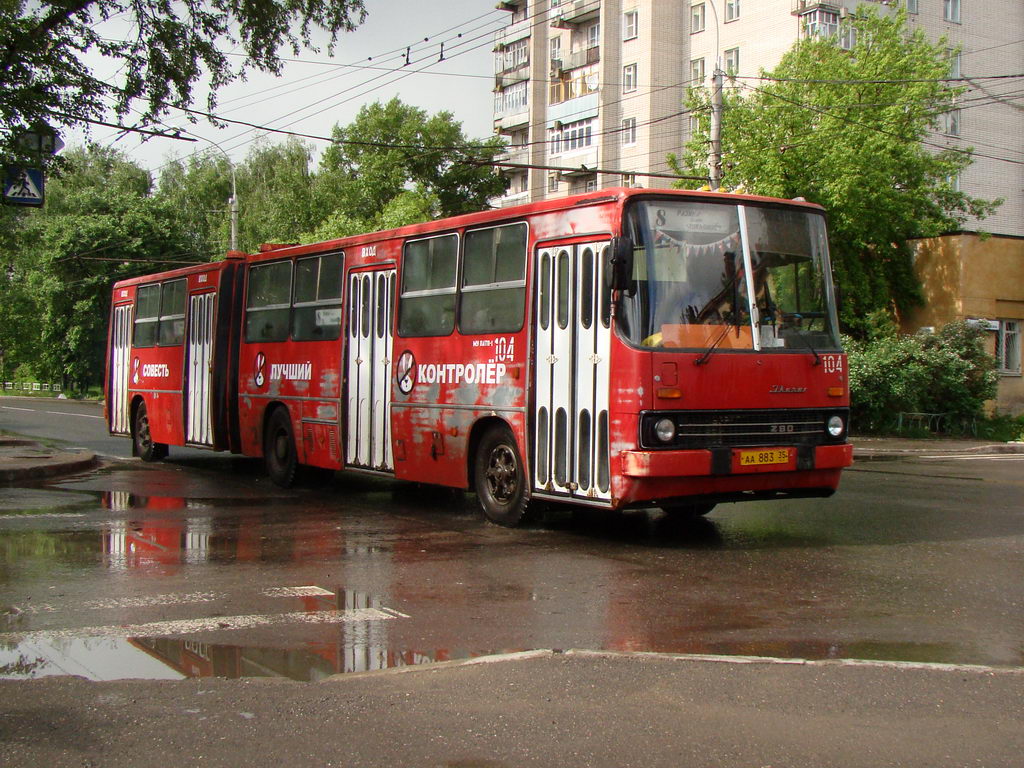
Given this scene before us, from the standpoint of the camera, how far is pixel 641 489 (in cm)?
974

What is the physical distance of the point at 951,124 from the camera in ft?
153

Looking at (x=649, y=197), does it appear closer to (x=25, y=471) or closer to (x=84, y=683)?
(x=84, y=683)

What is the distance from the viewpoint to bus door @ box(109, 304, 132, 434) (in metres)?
21.2

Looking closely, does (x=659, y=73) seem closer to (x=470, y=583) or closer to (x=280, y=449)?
(x=280, y=449)

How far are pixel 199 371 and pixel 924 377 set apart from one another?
63.2 feet

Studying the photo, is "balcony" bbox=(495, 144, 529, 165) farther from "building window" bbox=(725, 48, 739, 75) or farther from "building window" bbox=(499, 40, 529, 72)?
"building window" bbox=(725, 48, 739, 75)

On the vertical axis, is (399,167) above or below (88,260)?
above

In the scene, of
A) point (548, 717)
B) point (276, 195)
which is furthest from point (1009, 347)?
point (276, 195)

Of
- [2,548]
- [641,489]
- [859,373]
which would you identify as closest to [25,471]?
[2,548]

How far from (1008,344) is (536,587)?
30.4m

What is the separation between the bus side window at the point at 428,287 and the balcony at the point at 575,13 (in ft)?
151

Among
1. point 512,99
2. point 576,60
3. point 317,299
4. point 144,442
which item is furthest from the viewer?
point 512,99

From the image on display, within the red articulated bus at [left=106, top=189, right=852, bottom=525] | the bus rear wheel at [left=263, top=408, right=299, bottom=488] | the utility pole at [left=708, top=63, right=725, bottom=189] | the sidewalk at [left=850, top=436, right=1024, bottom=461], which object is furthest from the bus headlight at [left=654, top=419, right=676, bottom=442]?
the utility pole at [left=708, top=63, right=725, bottom=189]

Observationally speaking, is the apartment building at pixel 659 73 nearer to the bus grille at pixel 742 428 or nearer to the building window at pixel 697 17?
the building window at pixel 697 17
